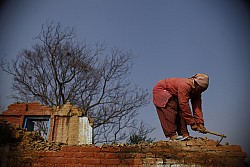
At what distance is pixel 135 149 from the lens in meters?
4.16

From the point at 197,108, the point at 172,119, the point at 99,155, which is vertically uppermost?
the point at 197,108

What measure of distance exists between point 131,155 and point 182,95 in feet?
5.18

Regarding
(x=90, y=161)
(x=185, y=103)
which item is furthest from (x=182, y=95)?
(x=90, y=161)

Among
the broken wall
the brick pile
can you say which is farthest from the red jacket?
the broken wall

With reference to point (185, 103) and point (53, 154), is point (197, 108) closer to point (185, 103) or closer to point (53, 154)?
point (185, 103)

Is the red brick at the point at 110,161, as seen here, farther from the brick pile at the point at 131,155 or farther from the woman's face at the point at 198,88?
the woman's face at the point at 198,88

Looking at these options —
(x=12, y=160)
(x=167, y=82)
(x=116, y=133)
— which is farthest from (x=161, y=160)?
(x=116, y=133)

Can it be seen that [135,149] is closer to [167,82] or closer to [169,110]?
[169,110]

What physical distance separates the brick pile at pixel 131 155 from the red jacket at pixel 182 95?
0.55 metres

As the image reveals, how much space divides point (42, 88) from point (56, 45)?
3149mm

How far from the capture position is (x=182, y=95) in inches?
185

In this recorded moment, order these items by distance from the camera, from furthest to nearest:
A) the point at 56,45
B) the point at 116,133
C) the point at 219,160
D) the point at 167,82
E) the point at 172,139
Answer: the point at 56,45
the point at 116,133
the point at 167,82
the point at 172,139
the point at 219,160

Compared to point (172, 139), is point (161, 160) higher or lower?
lower

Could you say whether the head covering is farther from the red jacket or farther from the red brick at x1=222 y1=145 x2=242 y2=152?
the red brick at x1=222 y1=145 x2=242 y2=152
